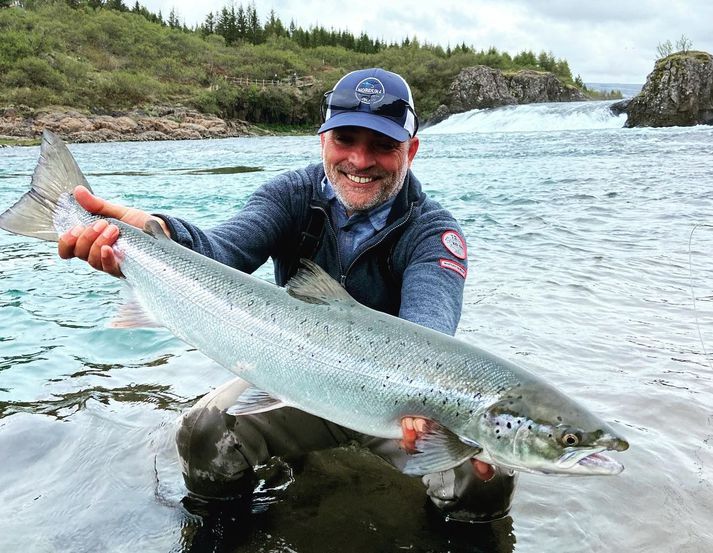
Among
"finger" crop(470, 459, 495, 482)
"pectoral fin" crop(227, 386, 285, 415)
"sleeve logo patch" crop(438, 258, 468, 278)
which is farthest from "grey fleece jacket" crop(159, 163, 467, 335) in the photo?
"pectoral fin" crop(227, 386, 285, 415)

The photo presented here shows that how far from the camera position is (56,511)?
10.2 feet

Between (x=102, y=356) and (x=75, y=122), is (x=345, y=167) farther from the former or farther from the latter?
(x=75, y=122)

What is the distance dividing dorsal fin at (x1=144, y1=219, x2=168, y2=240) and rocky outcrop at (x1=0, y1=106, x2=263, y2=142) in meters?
40.1

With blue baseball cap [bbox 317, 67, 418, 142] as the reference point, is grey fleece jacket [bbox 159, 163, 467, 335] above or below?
below

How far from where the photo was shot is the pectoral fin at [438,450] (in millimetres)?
2303

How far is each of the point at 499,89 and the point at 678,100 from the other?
108ft

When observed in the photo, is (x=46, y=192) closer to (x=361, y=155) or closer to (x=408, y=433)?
(x=361, y=155)

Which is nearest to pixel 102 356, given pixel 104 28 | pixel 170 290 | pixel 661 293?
pixel 170 290

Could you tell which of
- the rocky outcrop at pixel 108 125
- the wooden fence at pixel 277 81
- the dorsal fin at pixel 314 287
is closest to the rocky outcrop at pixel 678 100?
the rocky outcrop at pixel 108 125

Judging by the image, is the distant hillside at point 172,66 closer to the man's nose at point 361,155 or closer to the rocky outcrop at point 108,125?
the rocky outcrop at point 108,125

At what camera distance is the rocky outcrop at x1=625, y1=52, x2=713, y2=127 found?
37375mm

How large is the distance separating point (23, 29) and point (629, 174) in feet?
217

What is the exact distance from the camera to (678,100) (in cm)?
3750

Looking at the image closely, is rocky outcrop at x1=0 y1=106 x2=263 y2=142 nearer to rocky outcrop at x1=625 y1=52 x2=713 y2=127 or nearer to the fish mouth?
rocky outcrop at x1=625 y1=52 x2=713 y2=127
